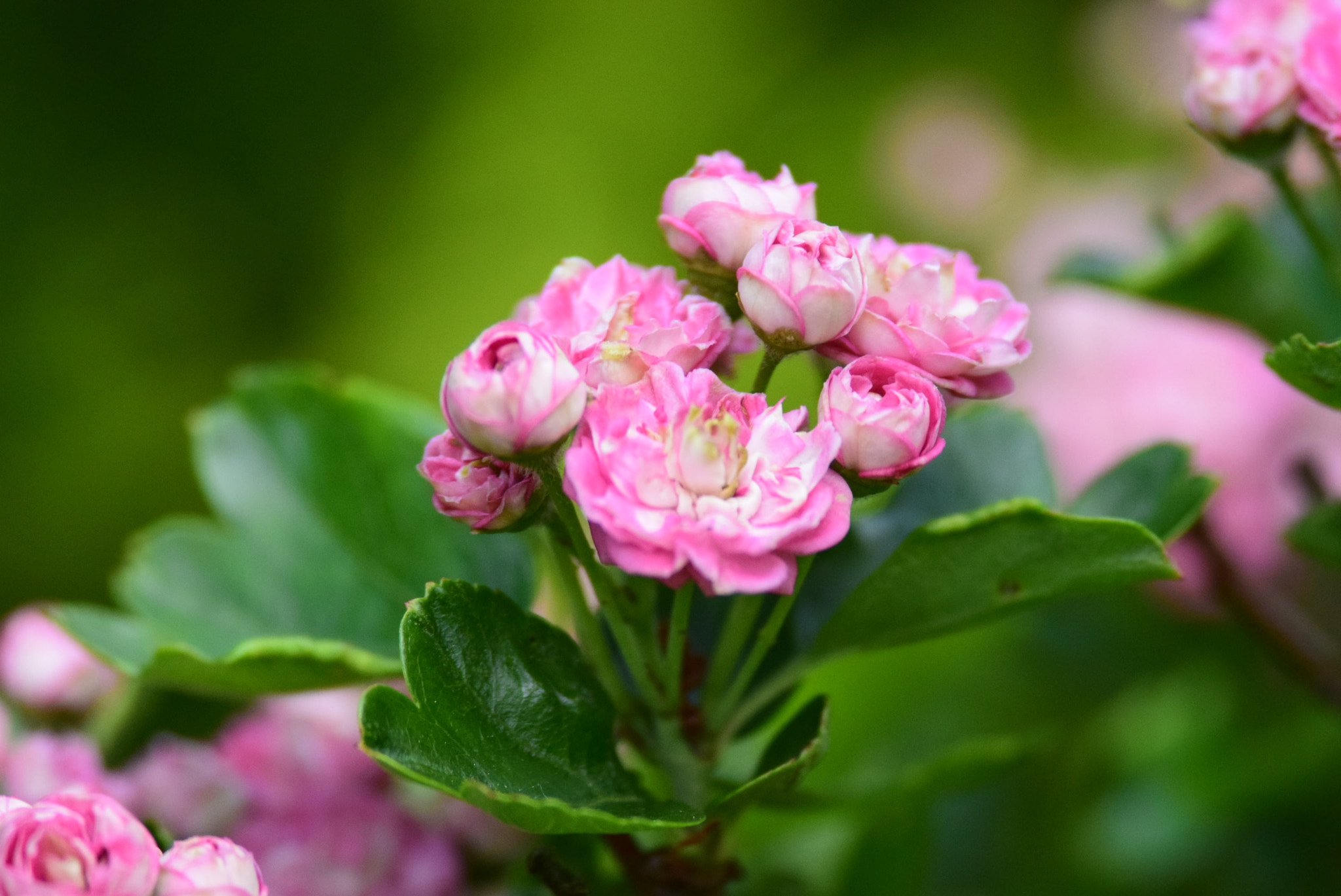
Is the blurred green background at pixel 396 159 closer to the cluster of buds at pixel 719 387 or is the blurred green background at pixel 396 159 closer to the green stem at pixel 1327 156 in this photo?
the green stem at pixel 1327 156

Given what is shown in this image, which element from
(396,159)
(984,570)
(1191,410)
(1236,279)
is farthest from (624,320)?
(396,159)

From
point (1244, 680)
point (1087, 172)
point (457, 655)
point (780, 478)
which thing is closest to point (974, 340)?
point (780, 478)

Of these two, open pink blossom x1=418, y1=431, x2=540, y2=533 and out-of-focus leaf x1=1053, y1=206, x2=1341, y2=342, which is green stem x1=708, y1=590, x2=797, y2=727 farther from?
out-of-focus leaf x1=1053, y1=206, x2=1341, y2=342

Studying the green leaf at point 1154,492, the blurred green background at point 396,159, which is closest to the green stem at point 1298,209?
the green leaf at point 1154,492

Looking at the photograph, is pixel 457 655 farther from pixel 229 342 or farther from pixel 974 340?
pixel 229 342

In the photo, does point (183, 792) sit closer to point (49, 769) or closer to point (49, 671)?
point (49, 769)
